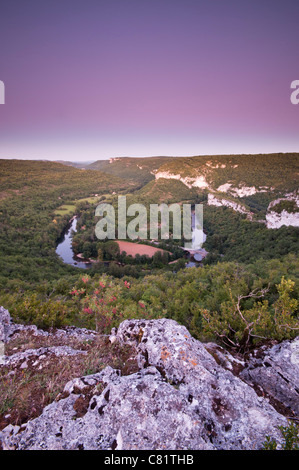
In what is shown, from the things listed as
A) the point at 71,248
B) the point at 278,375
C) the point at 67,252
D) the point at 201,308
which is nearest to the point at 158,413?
the point at 278,375

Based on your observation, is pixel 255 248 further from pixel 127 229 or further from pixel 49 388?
pixel 49 388

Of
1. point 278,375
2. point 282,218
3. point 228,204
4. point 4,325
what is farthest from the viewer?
point 228,204

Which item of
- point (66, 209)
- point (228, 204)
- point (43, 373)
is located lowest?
point (43, 373)

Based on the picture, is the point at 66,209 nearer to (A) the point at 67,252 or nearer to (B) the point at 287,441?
(A) the point at 67,252

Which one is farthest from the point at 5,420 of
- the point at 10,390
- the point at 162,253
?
the point at 162,253

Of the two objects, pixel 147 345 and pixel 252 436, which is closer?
pixel 252 436

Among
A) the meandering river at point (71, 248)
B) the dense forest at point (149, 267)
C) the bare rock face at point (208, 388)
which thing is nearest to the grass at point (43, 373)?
the bare rock face at point (208, 388)

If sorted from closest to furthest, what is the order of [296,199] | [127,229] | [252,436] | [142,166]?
1. [252,436]
2. [296,199]
3. [127,229]
4. [142,166]

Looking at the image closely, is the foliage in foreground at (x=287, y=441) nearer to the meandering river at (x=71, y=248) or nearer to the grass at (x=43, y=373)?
the grass at (x=43, y=373)
